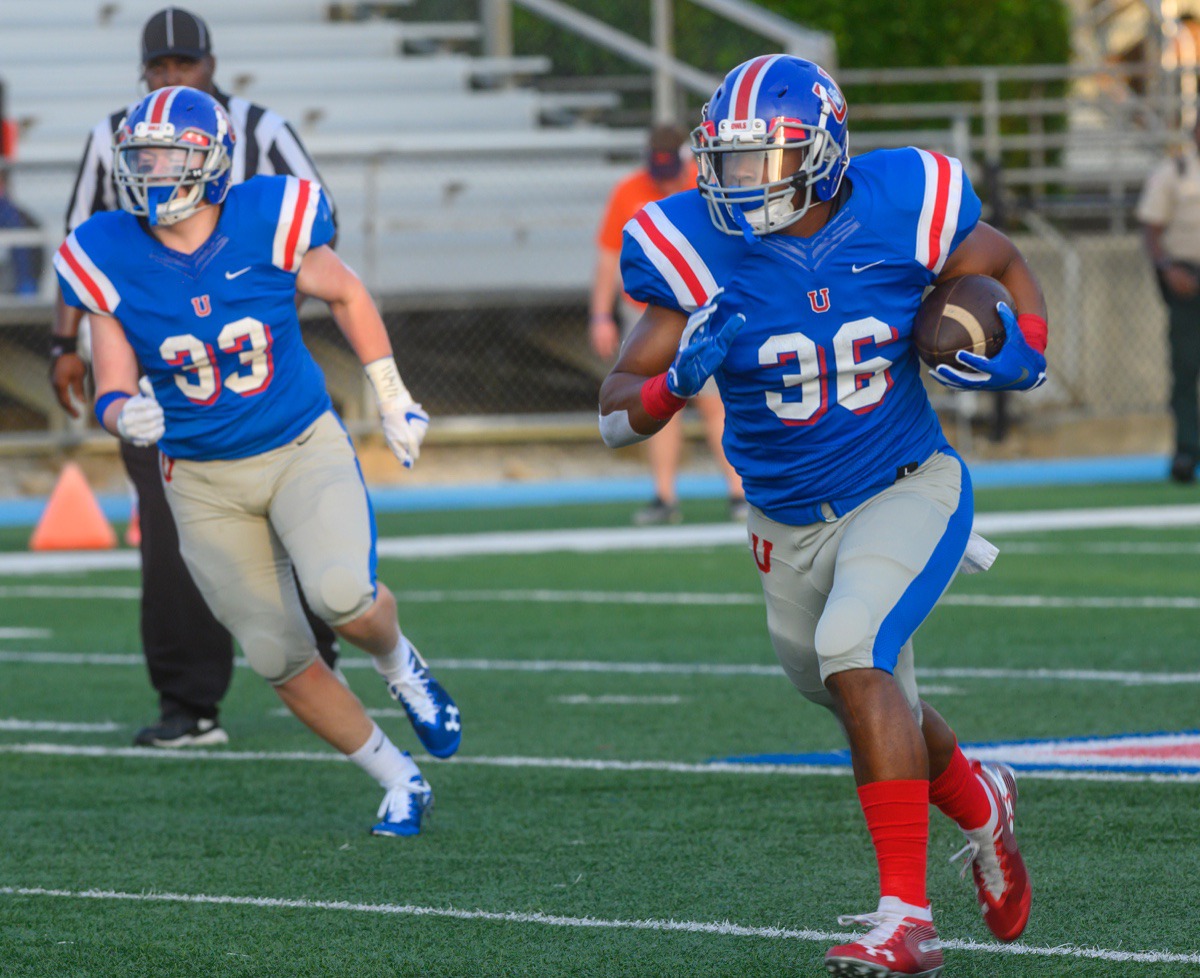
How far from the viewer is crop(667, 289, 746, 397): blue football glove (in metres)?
3.53

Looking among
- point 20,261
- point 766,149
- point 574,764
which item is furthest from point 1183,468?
point 766,149

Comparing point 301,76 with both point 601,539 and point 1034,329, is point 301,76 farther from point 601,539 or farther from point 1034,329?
point 1034,329

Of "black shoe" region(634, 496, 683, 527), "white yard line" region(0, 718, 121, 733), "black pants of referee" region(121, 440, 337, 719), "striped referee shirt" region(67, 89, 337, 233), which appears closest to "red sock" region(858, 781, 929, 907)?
"black pants of referee" region(121, 440, 337, 719)

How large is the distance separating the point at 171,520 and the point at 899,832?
10.0 feet

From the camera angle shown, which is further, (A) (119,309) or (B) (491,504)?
(B) (491,504)

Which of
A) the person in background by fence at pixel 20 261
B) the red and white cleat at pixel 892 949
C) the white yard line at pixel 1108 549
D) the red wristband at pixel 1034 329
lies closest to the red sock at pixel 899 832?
the red and white cleat at pixel 892 949

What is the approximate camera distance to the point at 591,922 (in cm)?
388

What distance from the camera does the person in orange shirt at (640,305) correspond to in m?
10.2

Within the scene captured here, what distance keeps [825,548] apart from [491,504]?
30.7 ft

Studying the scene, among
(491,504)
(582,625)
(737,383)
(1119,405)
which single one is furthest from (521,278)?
(737,383)

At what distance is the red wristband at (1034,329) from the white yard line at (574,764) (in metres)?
1.48

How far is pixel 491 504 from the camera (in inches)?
514

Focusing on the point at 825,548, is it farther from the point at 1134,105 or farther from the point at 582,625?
the point at 1134,105

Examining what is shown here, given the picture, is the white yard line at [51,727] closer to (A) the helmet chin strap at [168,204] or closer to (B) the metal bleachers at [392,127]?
(A) the helmet chin strap at [168,204]
